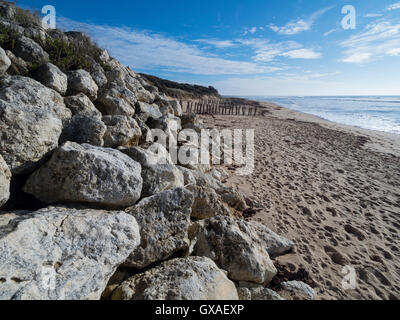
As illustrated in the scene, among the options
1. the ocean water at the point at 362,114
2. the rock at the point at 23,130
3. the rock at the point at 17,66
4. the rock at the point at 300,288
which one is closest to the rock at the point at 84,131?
the rock at the point at 23,130

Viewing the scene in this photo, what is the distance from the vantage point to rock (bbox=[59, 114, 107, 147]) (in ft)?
10.2

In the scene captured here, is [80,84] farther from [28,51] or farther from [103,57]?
[103,57]

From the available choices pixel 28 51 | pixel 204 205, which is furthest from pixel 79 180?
pixel 28 51

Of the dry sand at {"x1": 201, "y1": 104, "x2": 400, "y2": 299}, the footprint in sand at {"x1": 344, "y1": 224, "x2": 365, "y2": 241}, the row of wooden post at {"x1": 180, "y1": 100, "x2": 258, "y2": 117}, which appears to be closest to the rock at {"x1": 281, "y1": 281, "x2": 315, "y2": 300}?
the dry sand at {"x1": 201, "y1": 104, "x2": 400, "y2": 299}

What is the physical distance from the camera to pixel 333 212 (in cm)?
538

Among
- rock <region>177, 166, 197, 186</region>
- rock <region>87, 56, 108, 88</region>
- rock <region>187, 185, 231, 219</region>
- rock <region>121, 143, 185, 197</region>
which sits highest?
rock <region>87, 56, 108, 88</region>

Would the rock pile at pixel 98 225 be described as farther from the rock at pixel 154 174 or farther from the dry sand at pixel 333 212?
the dry sand at pixel 333 212

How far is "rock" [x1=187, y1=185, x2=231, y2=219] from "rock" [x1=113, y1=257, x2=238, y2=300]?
1.23 m

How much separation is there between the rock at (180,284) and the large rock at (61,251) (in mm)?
292

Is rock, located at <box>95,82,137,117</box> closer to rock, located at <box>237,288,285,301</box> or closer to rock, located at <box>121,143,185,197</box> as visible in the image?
rock, located at <box>121,143,185,197</box>

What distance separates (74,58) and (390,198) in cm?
1027

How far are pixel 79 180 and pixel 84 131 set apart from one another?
1.08 metres

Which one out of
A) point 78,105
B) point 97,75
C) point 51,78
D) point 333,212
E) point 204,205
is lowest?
point 333,212
